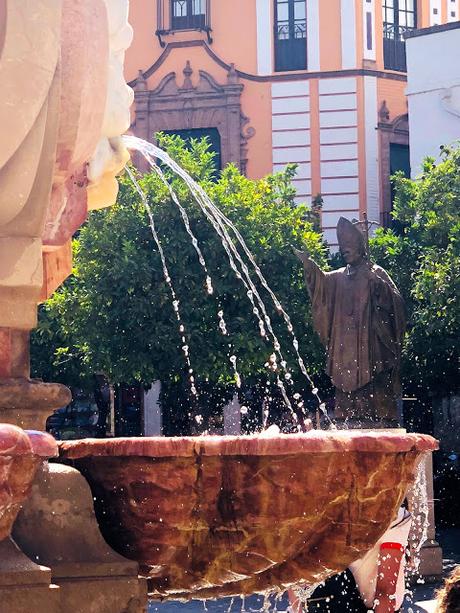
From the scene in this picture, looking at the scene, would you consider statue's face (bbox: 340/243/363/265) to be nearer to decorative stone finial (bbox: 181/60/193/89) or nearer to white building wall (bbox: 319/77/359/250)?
white building wall (bbox: 319/77/359/250)

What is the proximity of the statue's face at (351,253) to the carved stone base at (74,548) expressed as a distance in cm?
956

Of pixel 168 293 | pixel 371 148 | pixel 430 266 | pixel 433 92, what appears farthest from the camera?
pixel 371 148

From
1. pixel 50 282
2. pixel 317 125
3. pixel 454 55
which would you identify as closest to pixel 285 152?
pixel 317 125

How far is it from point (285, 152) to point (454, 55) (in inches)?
177

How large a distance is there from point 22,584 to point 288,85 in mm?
31909

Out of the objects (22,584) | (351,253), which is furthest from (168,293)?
(22,584)

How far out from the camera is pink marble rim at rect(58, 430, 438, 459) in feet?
13.3

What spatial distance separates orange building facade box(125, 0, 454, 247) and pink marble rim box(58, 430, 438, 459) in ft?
97.8

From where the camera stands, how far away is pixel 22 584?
12.2 ft

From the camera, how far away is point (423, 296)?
23.5 m

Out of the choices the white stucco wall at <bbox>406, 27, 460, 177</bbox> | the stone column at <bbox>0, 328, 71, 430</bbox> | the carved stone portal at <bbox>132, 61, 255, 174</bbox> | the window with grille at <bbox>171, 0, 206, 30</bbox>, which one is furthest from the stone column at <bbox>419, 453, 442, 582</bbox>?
the window with grille at <bbox>171, 0, 206, 30</bbox>

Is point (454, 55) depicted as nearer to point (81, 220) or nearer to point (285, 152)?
point (285, 152)

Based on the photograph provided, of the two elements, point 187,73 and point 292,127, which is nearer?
point 292,127

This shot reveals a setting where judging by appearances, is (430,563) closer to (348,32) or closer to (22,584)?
(22,584)
